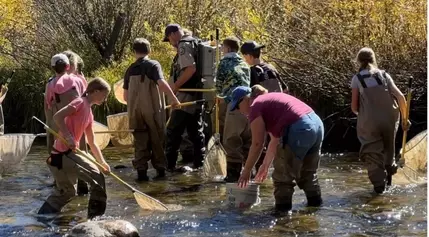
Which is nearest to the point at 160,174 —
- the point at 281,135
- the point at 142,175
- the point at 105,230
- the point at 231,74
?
the point at 142,175

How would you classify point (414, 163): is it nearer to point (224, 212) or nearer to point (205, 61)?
point (224, 212)

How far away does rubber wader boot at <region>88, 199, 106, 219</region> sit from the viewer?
815cm

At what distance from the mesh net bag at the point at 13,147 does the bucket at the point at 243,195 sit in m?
2.65

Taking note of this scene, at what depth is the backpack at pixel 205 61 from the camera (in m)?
11.0

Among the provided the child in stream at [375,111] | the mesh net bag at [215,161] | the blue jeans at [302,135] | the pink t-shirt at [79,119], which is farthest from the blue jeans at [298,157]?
the mesh net bag at [215,161]

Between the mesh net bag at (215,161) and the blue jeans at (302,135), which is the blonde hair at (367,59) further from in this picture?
the mesh net bag at (215,161)

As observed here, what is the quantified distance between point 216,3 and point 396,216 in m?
12.2

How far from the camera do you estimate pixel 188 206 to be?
29.2ft

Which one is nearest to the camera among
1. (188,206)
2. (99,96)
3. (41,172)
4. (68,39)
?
(99,96)

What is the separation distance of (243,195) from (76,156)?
5.71ft

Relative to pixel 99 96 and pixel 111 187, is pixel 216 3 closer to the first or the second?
pixel 111 187

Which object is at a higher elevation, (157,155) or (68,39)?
(68,39)

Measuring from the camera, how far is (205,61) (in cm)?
1105

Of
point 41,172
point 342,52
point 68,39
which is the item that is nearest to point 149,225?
point 41,172
